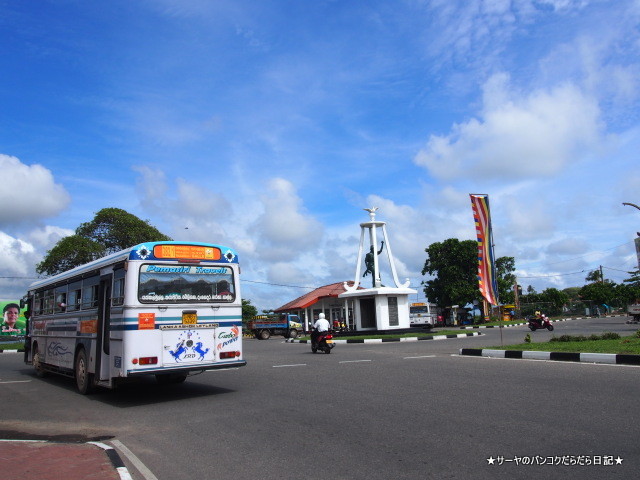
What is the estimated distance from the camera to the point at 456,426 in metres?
6.09

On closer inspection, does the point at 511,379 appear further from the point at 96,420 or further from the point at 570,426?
the point at 96,420

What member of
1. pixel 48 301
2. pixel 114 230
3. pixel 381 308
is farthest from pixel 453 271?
pixel 48 301

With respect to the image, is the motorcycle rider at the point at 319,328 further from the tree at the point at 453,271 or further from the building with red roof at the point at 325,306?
the tree at the point at 453,271

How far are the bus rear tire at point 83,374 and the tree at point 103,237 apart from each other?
24.6 m

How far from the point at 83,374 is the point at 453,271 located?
4630 centimetres

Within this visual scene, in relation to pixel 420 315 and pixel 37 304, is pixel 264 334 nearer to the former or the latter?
pixel 420 315

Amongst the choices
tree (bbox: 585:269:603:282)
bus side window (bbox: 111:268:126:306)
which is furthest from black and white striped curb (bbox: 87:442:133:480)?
tree (bbox: 585:269:603:282)

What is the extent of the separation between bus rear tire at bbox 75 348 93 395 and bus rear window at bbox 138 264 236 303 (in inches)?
106

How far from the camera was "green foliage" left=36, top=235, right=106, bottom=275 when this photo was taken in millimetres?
33219

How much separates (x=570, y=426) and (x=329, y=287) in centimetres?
4019

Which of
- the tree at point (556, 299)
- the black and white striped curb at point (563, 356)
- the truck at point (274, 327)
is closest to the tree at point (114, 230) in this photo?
the truck at point (274, 327)

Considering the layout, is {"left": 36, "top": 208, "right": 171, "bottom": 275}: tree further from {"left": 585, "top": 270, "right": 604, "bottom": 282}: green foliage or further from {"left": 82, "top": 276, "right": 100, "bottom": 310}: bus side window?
{"left": 585, "top": 270, "right": 604, "bottom": 282}: green foliage

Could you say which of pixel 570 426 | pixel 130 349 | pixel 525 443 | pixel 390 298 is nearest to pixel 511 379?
pixel 570 426

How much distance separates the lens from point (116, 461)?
5.39 metres
